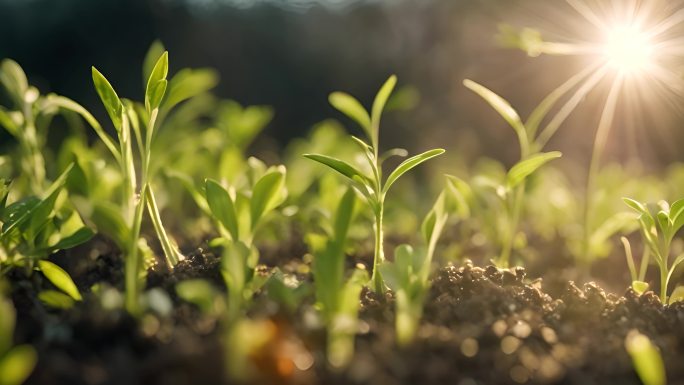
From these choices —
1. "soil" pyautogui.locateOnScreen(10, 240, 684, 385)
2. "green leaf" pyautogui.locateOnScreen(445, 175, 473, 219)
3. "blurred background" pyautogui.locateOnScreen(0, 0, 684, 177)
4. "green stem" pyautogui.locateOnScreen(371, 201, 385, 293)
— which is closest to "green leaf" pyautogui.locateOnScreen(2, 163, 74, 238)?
"soil" pyautogui.locateOnScreen(10, 240, 684, 385)

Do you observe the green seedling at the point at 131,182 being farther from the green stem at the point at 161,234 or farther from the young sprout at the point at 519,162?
the young sprout at the point at 519,162

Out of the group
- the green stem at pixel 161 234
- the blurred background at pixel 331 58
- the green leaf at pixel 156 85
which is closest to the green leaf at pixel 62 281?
the green stem at pixel 161 234

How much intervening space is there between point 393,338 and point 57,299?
25.1 inches

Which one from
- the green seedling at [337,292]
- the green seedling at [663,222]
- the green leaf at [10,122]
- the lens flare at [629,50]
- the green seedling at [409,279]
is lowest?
the green leaf at [10,122]

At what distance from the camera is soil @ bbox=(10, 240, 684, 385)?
948 millimetres

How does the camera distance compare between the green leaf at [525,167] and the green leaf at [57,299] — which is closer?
the green leaf at [57,299]

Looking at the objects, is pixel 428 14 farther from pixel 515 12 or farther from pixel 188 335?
pixel 188 335

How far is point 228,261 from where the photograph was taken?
3.51ft

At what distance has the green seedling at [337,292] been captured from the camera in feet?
3.34

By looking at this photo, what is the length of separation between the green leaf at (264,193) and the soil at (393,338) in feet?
0.58

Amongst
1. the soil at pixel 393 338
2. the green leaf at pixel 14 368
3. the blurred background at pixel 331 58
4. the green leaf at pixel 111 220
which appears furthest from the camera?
the blurred background at pixel 331 58

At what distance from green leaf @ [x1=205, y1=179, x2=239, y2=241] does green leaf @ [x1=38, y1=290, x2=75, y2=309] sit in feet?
1.08

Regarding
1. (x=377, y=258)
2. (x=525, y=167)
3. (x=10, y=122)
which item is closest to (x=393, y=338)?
(x=377, y=258)

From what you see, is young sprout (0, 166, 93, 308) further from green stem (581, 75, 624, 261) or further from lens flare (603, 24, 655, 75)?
lens flare (603, 24, 655, 75)
